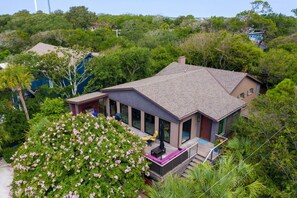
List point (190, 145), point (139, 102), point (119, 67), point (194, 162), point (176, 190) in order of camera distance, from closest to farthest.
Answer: point (176, 190), point (194, 162), point (190, 145), point (139, 102), point (119, 67)

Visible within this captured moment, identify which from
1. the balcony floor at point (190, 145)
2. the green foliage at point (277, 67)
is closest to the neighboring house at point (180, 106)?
the balcony floor at point (190, 145)

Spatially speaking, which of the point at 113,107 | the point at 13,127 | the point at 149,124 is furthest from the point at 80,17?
the point at 149,124

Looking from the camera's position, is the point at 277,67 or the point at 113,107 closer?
the point at 113,107

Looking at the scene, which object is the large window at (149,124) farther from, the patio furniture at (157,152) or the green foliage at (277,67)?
the green foliage at (277,67)

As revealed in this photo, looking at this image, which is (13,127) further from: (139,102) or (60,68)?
(139,102)

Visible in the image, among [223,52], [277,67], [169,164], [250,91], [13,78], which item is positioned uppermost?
[223,52]

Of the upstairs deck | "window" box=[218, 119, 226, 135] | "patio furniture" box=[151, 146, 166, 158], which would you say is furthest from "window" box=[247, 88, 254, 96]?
"patio furniture" box=[151, 146, 166, 158]
